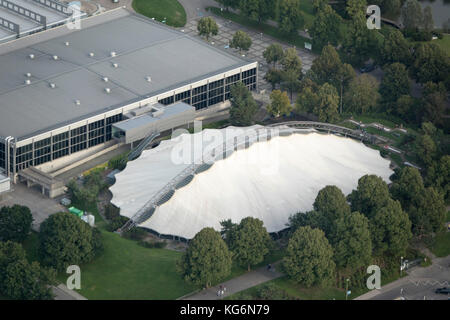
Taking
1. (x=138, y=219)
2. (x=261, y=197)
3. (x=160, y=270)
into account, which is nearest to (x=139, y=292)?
(x=160, y=270)

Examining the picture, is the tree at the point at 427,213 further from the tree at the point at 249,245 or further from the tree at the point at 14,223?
the tree at the point at 14,223

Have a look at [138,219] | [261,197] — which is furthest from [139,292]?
[261,197]

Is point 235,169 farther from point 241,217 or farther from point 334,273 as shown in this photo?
point 334,273

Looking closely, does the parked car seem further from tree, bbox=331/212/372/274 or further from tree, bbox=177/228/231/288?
Answer: tree, bbox=177/228/231/288

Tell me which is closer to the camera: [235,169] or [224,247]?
[224,247]

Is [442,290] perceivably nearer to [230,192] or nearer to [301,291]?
[301,291]

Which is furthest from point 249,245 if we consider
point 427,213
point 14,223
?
point 14,223
